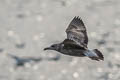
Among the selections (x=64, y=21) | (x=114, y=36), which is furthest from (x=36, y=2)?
(x=114, y=36)

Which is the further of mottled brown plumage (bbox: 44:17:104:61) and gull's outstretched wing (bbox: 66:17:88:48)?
gull's outstretched wing (bbox: 66:17:88:48)

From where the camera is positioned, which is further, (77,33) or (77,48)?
(77,33)

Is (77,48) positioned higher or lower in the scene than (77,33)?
lower

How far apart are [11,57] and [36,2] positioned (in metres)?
4.12

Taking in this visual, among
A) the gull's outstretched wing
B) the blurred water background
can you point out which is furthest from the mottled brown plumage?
the blurred water background

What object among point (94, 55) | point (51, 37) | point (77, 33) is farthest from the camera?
point (51, 37)

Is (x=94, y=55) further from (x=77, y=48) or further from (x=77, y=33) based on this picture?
(x=77, y=33)

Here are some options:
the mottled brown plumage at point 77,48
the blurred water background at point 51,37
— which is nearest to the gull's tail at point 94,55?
the mottled brown plumage at point 77,48

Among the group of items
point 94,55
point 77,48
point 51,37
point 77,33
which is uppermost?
point 51,37

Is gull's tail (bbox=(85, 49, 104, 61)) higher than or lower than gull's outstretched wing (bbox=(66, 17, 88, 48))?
lower

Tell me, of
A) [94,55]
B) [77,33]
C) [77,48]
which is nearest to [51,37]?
[77,33]

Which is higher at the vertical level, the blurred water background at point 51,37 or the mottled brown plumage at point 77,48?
the blurred water background at point 51,37

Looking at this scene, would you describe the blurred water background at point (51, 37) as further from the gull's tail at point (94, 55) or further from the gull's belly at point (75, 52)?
the gull's belly at point (75, 52)

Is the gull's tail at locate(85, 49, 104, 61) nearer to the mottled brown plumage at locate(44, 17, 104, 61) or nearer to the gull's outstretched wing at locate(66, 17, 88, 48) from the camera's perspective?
the mottled brown plumage at locate(44, 17, 104, 61)
